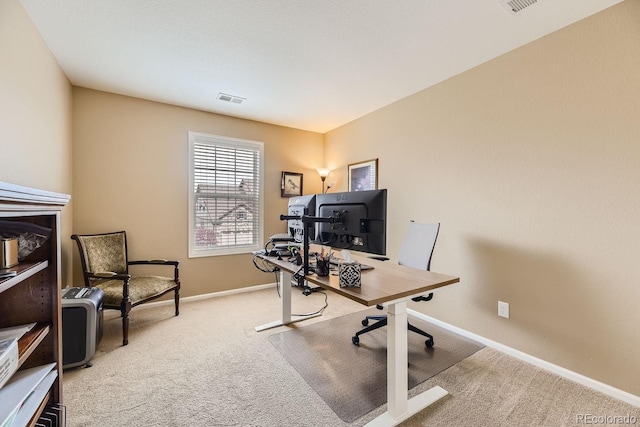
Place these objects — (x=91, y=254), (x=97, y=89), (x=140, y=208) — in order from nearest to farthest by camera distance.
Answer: (x=91, y=254) → (x=97, y=89) → (x=140, y=208)

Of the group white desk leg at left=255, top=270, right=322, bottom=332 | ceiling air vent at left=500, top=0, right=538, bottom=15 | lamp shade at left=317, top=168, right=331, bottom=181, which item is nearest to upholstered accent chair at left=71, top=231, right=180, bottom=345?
white desk leg at left=255, top=270, right=322, bottom=332

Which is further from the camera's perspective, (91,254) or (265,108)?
(265,108)

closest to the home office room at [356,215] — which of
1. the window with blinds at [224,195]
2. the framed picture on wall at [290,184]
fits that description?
the window with blinds at [224,195]

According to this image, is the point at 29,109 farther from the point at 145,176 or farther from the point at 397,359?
the point at 397,359

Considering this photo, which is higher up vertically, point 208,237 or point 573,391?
point 208,237

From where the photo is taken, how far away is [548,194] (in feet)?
6.49

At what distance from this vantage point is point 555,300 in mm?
1938

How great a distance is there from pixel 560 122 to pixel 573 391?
1.88 metres

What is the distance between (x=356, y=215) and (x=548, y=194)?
5.31 ft

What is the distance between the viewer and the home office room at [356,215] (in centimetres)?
151

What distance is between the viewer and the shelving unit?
1026mm

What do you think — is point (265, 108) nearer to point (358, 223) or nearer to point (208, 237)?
point (208, 237)

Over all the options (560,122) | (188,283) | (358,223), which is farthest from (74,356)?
(560,122)

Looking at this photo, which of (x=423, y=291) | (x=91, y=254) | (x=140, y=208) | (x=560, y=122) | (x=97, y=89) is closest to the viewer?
(x=423, y=291)
